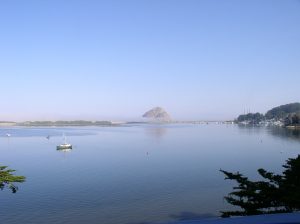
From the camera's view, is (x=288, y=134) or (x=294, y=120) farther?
(x=294, y=120)

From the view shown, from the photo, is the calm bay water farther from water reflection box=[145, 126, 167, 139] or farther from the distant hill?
the distant hill

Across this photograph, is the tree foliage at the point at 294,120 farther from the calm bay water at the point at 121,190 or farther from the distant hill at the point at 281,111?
the calm bay water at the point at 121,190

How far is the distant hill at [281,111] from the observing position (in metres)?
89.5

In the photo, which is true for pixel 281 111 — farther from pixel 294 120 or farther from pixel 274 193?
pixel 274 193

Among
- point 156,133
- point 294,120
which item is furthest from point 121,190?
point 294,120

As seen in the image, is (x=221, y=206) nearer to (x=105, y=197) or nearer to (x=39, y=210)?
(x=105, y=197)

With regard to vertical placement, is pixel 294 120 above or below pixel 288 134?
above

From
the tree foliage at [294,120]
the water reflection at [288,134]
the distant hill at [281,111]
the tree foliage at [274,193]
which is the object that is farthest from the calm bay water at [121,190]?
the distant hill at [281,111]

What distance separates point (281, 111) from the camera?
92250mm

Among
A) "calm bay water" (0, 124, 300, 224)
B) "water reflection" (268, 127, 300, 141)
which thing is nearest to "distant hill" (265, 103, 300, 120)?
"water reflection" (268, 127, 300, 141)

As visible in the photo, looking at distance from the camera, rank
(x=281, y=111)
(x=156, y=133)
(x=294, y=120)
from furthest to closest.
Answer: (x=281, y=111)
(x=294, y=120)
(x=156, y=133)

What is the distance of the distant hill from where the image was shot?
89500 millimetres

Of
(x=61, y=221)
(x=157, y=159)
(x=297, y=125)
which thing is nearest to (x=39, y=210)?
(x=61, y=221)

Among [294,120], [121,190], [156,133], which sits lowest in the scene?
[121,190]
